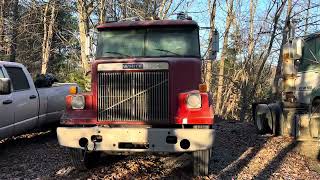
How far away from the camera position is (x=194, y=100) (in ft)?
23.4

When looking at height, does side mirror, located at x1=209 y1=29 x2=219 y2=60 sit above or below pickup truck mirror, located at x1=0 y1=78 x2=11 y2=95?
above

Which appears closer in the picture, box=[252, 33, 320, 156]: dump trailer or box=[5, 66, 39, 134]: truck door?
box=[5, 66, 39, 134]: truck door

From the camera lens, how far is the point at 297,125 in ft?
32.3

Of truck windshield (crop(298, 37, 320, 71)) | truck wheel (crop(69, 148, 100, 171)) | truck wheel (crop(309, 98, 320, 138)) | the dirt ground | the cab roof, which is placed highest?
the cab roof

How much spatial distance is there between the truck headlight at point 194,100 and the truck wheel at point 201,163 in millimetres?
807

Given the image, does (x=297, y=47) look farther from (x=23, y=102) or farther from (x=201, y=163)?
(x=23, y=102)

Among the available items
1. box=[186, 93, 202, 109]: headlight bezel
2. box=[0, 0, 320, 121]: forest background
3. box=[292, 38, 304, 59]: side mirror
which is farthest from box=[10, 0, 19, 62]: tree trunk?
box=[186, 93, 202, 109]: headlight bezel

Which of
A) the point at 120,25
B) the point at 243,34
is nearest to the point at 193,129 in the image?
the point at 120,25

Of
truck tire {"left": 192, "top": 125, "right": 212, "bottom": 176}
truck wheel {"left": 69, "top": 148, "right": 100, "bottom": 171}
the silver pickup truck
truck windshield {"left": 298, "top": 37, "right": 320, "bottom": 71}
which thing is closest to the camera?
truck tire {"left": 192, "top": 125, "right": 212, "bottom": 176}

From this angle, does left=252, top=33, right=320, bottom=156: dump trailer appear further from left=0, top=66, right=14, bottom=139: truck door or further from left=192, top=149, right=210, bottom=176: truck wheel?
left=0, top=66, right=14, bottom=139: truck door

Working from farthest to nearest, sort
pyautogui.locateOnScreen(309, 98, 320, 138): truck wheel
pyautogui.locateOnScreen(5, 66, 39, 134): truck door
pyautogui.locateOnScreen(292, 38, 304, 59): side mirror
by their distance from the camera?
pyautogui.locateOnScreen(292, 38, 304, 59): side mirror < pyautogui.locateOnScreen(309, 98, 320, 138): truck wheel < pyautogui.locateOnScreen(5, 66, 39, 134): truck door

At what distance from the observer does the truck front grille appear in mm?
7254

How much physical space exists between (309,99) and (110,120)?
5.74m

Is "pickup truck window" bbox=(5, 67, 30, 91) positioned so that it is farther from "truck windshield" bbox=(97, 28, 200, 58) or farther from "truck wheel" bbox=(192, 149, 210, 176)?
"truck wheel" bbox=(192, 149, 210, 176)
